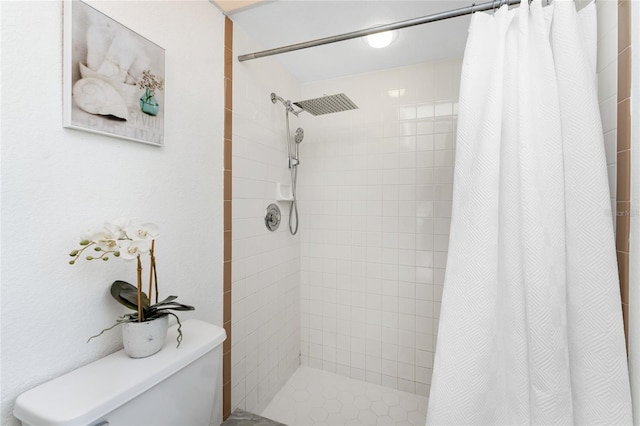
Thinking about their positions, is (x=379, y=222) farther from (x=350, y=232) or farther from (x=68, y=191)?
(x=68, y=191)

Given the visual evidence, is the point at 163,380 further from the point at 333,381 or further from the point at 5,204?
the point at 333,381

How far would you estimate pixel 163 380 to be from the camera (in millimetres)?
825

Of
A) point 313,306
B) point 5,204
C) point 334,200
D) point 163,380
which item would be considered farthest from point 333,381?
point 5,204

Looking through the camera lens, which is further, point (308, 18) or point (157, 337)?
point (308, 18)

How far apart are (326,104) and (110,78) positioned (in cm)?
94

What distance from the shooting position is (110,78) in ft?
2.90

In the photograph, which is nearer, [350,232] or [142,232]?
[142,232]

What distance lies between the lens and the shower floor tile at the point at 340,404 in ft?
5.59

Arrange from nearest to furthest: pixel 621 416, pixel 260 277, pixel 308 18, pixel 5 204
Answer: pixel 5 204, pixel 621 416, pixel 308 18, pixel 260 277

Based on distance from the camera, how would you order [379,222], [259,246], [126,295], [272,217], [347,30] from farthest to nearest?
[379,222] → [272,217] → [259,246] → [347,30] → [126,295]

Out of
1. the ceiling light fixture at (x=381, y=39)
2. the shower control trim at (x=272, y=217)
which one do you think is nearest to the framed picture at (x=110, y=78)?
the shower control trim at (x=272, y=217)

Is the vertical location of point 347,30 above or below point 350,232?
above

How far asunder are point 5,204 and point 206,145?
700mm

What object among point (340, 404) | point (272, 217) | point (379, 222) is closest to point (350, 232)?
point (379, 222)
